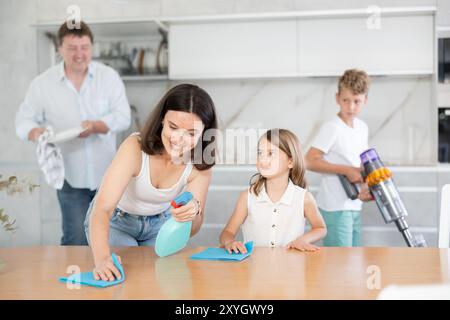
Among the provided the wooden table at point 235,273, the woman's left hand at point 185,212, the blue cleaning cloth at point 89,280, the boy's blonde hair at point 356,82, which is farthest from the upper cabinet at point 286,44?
the blue cleaning cloth at point 89,280

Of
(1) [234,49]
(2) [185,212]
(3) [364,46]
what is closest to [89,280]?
(2) [185,212]

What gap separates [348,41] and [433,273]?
2234 millimetres

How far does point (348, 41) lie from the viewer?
3127mm

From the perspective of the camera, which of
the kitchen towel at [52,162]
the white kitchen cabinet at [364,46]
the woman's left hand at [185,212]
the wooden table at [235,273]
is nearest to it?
the wooden table at [235,273]

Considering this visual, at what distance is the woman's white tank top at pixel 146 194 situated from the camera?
4.87 feet

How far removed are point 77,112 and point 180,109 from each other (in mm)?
1591

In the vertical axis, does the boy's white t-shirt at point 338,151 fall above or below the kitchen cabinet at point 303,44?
below

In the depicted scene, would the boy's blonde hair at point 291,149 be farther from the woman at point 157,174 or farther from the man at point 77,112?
the man at point 77,112

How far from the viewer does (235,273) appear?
1.15m

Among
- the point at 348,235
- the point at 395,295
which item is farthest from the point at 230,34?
the point at 395,295

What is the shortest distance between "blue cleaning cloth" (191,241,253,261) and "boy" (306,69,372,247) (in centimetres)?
101

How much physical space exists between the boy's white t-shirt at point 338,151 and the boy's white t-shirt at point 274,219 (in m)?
0.60

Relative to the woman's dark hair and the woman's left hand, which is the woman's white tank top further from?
the woman's left hand

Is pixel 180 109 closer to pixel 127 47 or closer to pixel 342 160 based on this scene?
pixel 342 160
